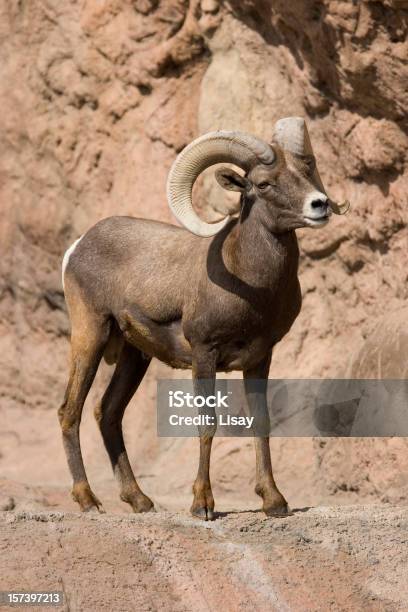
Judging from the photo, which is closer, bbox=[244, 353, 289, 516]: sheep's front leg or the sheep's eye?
the sheep's eye

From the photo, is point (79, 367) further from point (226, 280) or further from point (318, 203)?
point (318, 203)

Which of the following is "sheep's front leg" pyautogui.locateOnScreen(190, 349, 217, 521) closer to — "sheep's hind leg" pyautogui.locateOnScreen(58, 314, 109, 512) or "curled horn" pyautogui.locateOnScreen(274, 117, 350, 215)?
"sheep's hind leg" pyautogui.locateOnScreen(58, 314, 109, 512)

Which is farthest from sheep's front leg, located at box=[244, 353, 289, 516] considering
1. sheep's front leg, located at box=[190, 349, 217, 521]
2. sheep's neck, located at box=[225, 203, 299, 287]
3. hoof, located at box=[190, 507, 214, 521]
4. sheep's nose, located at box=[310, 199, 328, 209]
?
sheep's nose, located at box=[310, 199, 328, 209]

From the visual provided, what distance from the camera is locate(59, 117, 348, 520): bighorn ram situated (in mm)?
9797

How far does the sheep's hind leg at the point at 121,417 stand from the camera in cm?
1095

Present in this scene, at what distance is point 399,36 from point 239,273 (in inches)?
151

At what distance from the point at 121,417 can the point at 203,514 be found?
5.95 ft

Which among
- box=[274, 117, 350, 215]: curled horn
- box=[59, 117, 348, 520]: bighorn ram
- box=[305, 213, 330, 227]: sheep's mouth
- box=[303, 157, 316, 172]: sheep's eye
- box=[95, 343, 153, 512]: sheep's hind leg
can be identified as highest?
box=[274, 117, 350, 215]: curled horn

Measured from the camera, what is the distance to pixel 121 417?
11234mm

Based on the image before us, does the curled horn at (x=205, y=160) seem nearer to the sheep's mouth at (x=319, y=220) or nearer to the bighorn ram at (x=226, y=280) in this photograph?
the bighorn ram at (x=226, y=280)

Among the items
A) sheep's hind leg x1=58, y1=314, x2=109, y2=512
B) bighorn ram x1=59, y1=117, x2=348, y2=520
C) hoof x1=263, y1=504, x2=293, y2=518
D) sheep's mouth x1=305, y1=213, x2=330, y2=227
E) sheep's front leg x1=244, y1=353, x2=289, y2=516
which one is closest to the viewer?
sheep's mouth x1=305, y1=213, x2=330, y2=227

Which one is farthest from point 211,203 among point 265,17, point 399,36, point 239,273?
point 239,273

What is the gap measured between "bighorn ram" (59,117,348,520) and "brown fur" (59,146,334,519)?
1 cm

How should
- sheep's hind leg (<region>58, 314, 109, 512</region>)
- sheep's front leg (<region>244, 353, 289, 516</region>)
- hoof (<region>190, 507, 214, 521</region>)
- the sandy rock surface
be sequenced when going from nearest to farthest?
the sandy rock surface
hoof (<region>190, 507, 214, 521</region>)
sheep's front leg (<region>244, 353, 289, 516</region>)
sheep's hind leg (<region>58, 314, 109, 512</region>)
